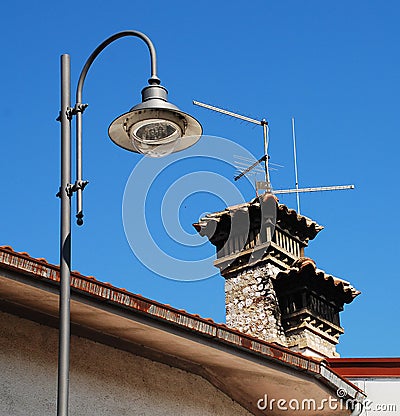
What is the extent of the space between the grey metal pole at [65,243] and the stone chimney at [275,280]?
1755cm

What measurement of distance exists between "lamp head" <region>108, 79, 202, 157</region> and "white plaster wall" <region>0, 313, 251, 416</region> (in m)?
2.75

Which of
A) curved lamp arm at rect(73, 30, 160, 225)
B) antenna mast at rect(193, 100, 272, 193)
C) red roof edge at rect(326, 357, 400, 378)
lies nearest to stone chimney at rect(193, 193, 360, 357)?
antenna mast at rect(193, 100, 272, 193)

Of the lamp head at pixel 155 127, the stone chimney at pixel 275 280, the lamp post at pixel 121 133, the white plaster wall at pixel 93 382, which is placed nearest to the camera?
the lamp post at pixel 121 133

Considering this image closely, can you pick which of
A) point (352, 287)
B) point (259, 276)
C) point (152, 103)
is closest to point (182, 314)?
point (152, 103)

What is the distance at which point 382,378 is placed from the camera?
39.0 feet

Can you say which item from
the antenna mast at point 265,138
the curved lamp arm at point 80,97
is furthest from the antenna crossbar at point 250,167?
the curved lamp arm at point 80,97

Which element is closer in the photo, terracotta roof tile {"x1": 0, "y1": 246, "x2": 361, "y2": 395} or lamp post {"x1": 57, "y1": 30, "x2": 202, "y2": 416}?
lamp post {"x1": 57, "y1": 30, "x2": 202, "y2": 416}

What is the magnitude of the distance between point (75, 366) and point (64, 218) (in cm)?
340

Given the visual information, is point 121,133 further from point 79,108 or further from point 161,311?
point 161,311

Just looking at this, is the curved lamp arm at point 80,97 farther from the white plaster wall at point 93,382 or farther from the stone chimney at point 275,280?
the stone chimney at point 275,280

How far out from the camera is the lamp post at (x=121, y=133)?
648 centimetres

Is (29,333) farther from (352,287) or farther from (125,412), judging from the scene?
(352,287)

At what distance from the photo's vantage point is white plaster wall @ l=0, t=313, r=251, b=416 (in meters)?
9.15

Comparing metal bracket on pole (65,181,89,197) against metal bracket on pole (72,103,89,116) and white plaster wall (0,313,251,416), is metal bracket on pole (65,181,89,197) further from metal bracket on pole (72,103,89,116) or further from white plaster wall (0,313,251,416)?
white plaster wall (0,313,251,416)
